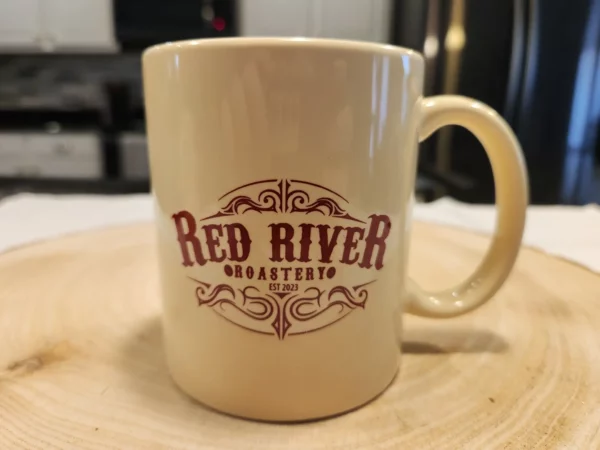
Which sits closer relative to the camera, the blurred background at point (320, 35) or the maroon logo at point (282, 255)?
the maroon logo at point (282, 255)

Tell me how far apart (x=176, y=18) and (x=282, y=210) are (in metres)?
2.06

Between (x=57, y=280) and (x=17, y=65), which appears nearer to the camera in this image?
(x=57, y=280)

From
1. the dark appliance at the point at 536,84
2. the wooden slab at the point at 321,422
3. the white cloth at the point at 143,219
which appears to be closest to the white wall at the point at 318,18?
the dark appliance at the point at 536,84

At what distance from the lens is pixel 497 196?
35 cm

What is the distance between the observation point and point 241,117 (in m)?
0.26

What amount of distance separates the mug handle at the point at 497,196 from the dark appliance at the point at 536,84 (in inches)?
34.9

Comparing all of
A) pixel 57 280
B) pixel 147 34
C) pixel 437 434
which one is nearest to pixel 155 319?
pixel 57 280

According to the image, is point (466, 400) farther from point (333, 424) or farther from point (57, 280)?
point (57, 280)

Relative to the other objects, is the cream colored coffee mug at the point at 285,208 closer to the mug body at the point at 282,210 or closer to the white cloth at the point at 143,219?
the mug body at the point at 282,210

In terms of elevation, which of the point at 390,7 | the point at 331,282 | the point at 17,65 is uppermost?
the point at 390,7

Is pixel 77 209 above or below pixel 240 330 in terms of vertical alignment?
below

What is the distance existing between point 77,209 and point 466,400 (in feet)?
2.17

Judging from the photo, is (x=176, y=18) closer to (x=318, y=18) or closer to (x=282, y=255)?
(x=318, y=18)

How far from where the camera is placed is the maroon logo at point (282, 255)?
27 cm
